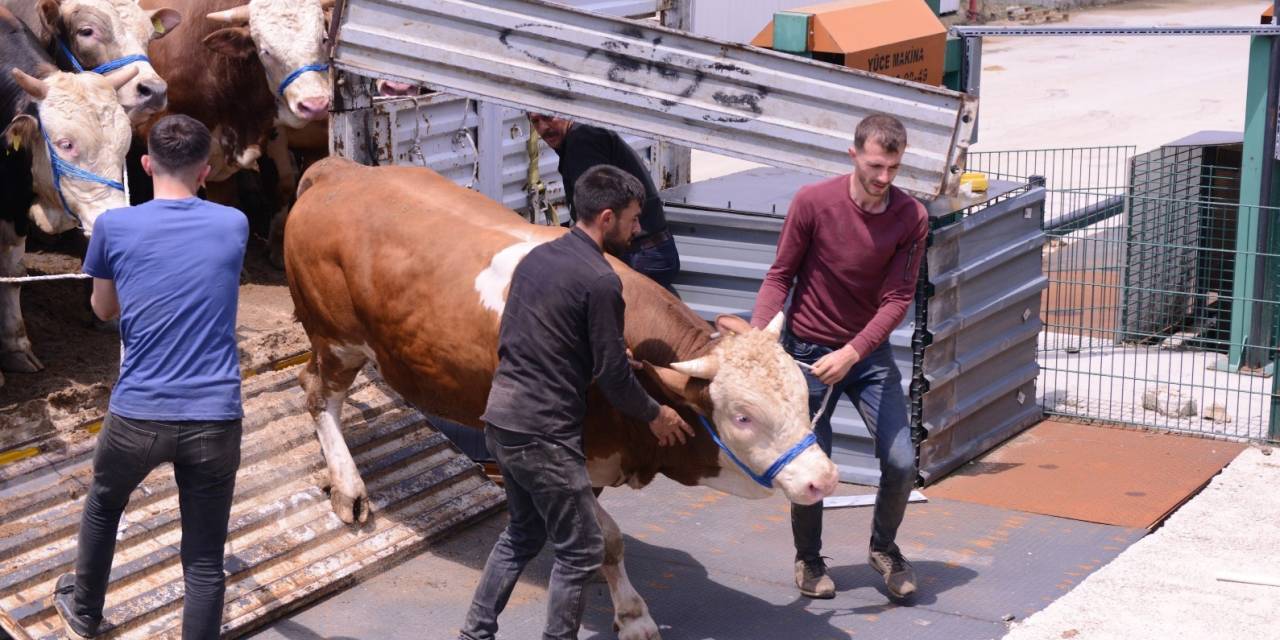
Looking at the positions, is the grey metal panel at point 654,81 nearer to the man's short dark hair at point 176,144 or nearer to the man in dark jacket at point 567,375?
the man in dark jacket at point 567,375

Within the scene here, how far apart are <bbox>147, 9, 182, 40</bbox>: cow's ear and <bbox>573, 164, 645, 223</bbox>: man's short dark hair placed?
4765mm

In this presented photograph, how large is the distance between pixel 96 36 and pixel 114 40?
3.8 inches

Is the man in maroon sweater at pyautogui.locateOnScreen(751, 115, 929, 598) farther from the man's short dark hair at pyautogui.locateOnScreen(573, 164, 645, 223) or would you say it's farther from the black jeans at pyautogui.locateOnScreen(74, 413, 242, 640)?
the black jeans at pyautogui.locateOnScreen(74, 413, 242, 640)

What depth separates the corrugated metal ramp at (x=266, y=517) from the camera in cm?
579

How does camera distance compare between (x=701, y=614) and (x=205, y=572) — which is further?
(x=701, y=614)

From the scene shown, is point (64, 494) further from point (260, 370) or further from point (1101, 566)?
point (1101, 566)

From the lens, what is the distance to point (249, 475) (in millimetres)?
6711

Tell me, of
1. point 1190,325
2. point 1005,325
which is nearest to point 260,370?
point 1005,325

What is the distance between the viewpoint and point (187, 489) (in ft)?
16.8

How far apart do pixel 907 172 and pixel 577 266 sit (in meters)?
2.11

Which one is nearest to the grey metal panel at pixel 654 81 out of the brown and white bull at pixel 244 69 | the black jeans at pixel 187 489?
the brown and white bull at pixel 244 69

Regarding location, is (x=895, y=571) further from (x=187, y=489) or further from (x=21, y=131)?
(x=21, y=131)

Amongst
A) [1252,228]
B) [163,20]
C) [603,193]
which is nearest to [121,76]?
[163,20]

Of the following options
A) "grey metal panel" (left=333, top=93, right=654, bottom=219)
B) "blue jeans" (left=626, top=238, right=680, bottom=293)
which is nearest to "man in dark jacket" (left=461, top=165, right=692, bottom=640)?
"blue jeans" (left=626, top=238, right=680, bottom=293)
